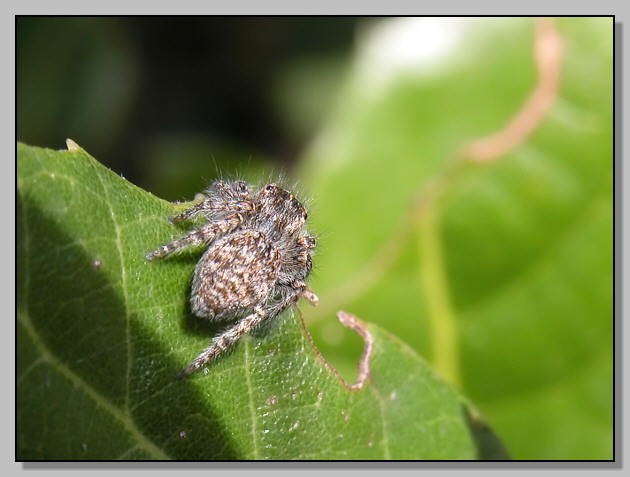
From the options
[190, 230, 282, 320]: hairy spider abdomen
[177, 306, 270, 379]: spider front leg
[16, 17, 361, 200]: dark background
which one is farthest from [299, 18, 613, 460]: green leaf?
[16, 17, 361, 200]: dark background

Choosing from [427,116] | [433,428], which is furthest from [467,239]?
[433,428]

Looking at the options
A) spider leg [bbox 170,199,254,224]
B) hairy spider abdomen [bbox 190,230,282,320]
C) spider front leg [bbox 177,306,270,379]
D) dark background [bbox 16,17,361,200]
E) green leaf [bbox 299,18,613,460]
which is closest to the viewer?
spider front leg [bbox 177,306,270,379]

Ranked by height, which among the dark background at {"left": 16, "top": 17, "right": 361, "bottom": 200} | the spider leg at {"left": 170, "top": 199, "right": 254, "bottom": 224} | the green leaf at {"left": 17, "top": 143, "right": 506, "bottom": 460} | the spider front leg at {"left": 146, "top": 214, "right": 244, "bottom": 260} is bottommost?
the green leaf at {"left": 17, "top": 143, "right": 506, "bottom": 460}

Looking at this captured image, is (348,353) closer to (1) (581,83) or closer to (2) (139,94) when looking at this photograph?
(1) (581,83)

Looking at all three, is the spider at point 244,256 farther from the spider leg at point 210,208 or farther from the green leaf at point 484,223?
the green leaf at point 484,223

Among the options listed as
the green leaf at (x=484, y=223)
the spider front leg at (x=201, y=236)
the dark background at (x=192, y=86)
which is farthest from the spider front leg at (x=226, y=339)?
the dark background at (x=192, y=86)

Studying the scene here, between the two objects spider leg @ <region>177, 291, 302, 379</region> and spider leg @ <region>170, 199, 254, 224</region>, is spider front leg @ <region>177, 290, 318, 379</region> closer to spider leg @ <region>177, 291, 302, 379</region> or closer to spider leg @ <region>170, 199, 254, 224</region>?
spider leg @ <region>177, 291, 302, 379</region>
